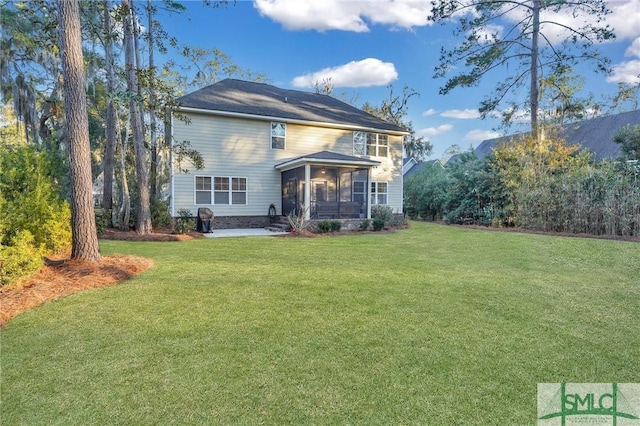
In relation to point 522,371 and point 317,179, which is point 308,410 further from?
point 317,179

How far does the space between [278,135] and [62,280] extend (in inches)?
427

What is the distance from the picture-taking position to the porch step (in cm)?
1263

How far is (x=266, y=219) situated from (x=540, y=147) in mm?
12157

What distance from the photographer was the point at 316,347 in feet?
9.41

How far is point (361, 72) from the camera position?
2558 cm

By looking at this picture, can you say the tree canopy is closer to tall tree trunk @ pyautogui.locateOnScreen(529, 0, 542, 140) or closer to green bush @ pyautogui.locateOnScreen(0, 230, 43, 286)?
tall tree trunk @ pyautogui.locateOnScreen(529, 0, 542, 140)

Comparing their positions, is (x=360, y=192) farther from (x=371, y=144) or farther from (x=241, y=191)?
(x=241, y=191)

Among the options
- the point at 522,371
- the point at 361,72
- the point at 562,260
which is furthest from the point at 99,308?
the point at 361,72

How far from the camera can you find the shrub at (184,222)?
11.2 meters

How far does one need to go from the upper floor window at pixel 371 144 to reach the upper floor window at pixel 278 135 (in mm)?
3656

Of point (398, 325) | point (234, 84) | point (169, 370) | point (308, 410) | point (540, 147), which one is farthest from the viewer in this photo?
point (234, 84)

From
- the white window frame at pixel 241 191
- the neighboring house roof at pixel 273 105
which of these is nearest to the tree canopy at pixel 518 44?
the neighboring house roof at pixel 273 105

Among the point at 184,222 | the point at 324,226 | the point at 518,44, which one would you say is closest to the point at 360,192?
the point at 324,226

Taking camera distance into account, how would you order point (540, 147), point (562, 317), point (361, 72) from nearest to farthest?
point (562, 317) < point (540, 147) < point (361, 72)
